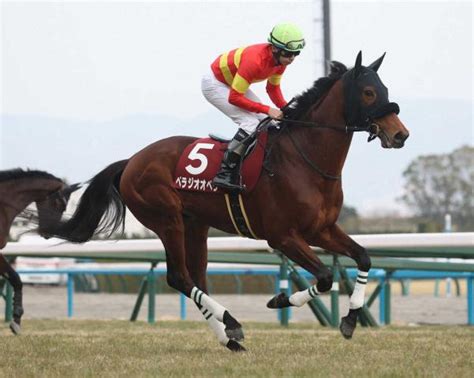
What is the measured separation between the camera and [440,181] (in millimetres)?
54094

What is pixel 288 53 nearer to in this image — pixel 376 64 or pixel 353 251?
pixel 376 64

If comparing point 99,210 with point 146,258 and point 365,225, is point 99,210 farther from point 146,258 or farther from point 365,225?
point 365,225

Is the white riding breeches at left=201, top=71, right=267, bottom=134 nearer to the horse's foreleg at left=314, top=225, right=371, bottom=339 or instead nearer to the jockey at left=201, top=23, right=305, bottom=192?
the jockey at left=201, top=23, right=305, bottom=192

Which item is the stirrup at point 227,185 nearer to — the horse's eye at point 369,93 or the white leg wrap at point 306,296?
the white leg wrap at point 306,296

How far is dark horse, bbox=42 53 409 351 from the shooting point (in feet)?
22.7

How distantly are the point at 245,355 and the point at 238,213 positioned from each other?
40.3 inches

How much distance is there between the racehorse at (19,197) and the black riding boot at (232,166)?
9.64ft

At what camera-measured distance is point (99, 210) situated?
820 centimetres

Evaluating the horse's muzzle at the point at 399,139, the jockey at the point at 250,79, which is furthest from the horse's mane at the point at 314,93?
the horse's muzzle at the point at 399,139

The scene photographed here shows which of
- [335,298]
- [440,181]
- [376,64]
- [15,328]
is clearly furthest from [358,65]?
[440,181]

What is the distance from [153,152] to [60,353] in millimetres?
1501

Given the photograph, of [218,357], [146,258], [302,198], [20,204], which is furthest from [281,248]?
[146,258]

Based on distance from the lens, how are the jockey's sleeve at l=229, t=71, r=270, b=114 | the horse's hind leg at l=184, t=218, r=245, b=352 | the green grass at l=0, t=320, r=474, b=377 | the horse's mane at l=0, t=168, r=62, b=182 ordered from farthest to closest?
the horse's mane at l=0, t=168, r=62, b=182 < the horse's hind leg at l=184, t=218, r=245, b=352 < the jockey's sleeve at l=229, t=71, r=270, b=114 < the green grass at l=0, t=320, r=474, b=377

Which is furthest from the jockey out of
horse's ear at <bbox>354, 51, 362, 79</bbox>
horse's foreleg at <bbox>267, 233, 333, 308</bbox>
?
horse's foreleg at <bbox>267, 233, 333, 308</bbox>
